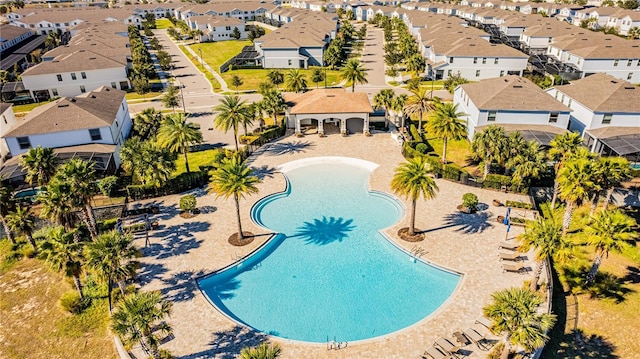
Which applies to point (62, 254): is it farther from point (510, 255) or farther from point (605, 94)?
point (605, 94)

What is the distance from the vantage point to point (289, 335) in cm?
2764

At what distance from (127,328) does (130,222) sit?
1965 cm

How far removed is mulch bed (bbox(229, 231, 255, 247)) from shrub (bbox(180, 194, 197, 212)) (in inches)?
253

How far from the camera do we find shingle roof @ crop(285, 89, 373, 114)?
58125 mm

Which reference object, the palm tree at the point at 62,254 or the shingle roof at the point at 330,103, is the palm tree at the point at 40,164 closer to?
the palm tree at the point at 62,254

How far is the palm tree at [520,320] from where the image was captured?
2177 centimetres

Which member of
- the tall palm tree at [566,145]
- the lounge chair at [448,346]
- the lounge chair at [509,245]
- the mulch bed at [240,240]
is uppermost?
the tall palm tree at [566,145]

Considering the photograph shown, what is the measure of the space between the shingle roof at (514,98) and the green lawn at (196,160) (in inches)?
1448

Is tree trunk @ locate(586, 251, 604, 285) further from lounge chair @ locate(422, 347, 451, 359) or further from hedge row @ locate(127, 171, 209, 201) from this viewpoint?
hedge row @ locate(127, 171, 209, 201)

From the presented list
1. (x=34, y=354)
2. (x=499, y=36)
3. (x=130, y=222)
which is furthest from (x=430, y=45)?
(x=34, y=354)

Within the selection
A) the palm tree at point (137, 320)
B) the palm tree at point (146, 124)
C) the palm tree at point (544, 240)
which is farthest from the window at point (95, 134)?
the palm tree at point (544, 240)

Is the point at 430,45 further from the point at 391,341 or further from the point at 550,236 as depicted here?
the point at 391,341

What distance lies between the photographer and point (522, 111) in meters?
51.2

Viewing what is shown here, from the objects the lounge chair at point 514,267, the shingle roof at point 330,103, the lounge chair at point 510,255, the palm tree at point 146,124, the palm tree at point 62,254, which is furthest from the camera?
the shingle roof at point 330,103
